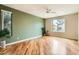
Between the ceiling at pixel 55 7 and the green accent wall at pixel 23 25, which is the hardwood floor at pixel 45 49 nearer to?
the green accent wall at pixel 23 25

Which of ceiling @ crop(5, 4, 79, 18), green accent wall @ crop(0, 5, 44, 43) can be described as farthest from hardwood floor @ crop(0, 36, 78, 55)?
ceiling @ crop(5, 4, 79, 18)

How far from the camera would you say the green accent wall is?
5414mm

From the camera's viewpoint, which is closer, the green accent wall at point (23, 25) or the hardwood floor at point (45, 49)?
the hardwood floor at point (45, 49)

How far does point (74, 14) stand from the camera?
15.7ft

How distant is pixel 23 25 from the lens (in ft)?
20.6

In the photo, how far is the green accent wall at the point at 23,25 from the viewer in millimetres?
5414

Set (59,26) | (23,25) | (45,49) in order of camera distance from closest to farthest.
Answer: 1. (45,49)
2. (59,26)
3. (23,25)

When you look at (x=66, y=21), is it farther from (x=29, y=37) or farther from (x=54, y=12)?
(x=29, y=37)

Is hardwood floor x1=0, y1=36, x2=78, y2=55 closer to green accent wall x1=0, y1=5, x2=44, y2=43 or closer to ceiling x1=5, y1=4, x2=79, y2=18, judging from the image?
green accent wall x1=0, y1=5, x2=44, y2=43

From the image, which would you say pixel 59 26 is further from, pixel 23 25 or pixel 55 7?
pixel 23 25

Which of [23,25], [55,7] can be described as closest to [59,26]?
[55,7]

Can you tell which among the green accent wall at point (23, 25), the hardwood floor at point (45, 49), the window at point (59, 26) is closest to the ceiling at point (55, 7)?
the window at point (59, 26)
